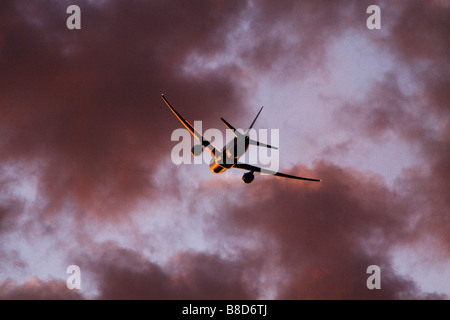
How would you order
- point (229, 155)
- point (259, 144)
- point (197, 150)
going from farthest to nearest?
point (197, 150), point (229, 155), point (259, 144)

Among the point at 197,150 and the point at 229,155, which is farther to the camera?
the point at 197,150

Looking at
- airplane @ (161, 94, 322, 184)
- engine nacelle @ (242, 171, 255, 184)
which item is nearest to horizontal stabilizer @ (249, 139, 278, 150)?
airplane @ (161, 94, 322, 184)

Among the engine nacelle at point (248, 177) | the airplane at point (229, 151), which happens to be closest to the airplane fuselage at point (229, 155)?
the airplane at point (229, 151)

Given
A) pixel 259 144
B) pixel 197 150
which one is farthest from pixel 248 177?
pixel 197 150

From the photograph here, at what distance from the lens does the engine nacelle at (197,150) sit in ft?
163

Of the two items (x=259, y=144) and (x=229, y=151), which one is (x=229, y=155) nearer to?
(x=229, y=151)

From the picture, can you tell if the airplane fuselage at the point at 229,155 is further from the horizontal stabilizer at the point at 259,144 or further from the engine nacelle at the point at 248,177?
the engine nacelle at the point at 248,177

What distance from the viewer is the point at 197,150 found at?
164 feet

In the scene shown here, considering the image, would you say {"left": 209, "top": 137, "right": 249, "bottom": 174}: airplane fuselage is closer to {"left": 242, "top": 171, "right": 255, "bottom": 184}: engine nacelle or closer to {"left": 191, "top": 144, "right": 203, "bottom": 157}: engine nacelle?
{"left": 191, "top": 144, "right": 203, "bottom": 157}: engine nacelle

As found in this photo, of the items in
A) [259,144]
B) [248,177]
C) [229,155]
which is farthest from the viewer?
[248,177]
